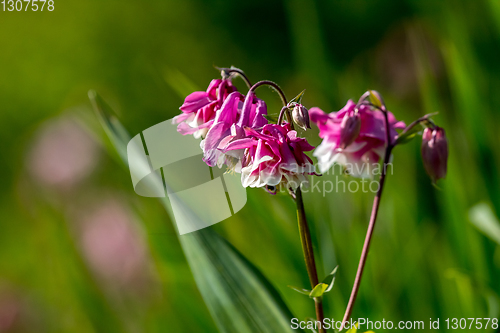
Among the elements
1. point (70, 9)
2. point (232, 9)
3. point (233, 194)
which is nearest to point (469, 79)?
point (233, 194)

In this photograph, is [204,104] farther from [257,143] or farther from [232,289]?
[232,289]

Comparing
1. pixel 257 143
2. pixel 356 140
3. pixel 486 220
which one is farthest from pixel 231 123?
pixel 486 220

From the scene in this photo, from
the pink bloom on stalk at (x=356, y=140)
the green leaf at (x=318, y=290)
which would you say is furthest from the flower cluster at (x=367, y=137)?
the green leaf at (x=318, y=290)

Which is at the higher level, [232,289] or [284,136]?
[284,136]

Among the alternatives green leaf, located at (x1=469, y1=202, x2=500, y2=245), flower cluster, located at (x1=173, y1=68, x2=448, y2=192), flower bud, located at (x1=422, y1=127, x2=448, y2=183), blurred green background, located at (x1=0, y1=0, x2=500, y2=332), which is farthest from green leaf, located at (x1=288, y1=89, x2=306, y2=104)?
green leaf, located at (x1=469, y1=202, x2=500, y2=245)

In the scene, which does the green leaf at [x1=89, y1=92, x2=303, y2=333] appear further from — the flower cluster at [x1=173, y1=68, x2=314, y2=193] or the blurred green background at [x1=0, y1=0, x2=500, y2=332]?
the blurred green background at [x1=0, y1=0, x2=500, y2=332]

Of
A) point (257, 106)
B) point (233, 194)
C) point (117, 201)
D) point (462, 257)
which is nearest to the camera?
point (257, 106)

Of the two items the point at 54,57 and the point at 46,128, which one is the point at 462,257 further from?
the point at 54,57
